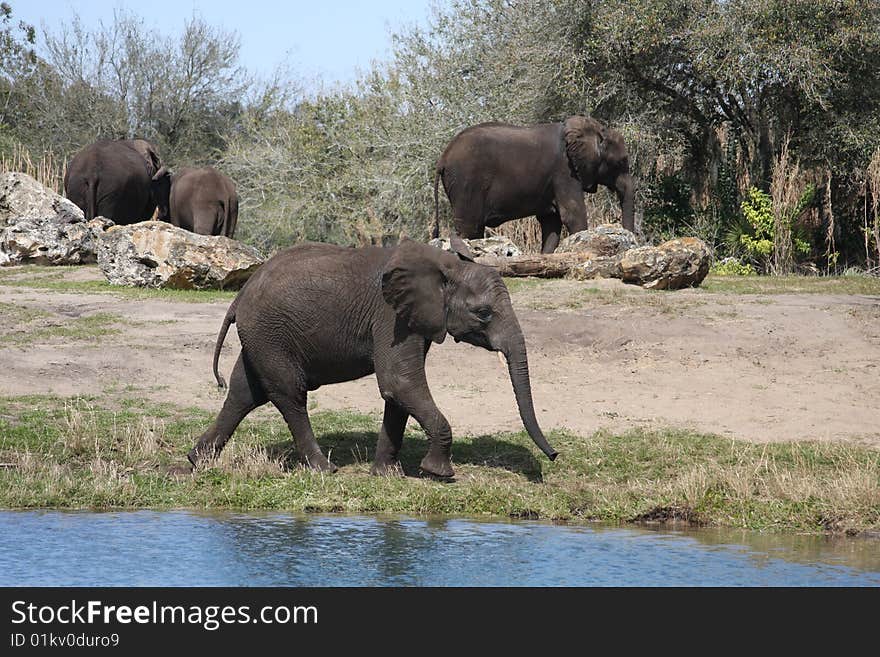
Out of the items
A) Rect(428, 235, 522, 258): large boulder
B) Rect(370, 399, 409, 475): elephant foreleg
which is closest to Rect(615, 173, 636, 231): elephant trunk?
Rect(428, 235, 522, 258): large boulder

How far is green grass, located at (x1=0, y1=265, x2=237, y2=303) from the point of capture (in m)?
16.9

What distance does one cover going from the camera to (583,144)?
1889 centimetres

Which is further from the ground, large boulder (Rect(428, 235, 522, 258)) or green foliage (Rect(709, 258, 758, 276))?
large boulder (Rect(428, 235, 522, 258))

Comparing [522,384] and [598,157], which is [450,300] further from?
[598,157]

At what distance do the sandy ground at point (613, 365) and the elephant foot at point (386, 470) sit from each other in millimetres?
1766

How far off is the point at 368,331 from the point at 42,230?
13072mm

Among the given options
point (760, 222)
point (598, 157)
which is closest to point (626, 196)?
point (598, 157)

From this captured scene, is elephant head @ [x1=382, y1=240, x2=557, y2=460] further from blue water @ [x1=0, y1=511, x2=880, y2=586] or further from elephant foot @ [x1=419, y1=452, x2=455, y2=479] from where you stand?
blue water @ [x1=0, y1=511, x2=880, y2=586]

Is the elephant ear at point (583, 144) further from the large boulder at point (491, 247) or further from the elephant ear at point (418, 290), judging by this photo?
the elephant ear at point (418, 290)

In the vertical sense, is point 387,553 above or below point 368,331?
below

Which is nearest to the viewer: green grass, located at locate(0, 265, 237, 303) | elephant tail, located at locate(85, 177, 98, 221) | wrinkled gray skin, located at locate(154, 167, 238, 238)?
green grass, located at locate(0, 265, 237, 303)

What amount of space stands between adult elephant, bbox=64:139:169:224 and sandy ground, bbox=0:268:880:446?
7.20m

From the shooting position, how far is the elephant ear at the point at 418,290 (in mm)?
9516

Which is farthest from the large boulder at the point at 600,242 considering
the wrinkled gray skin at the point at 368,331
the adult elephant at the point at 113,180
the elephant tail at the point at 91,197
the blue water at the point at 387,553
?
the blue water at the point at 387,553
